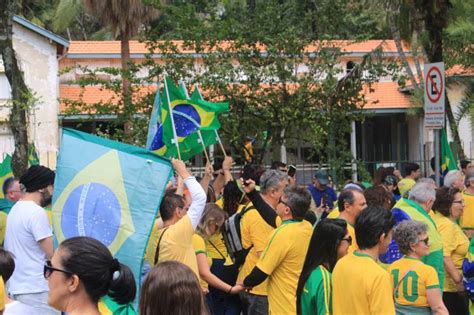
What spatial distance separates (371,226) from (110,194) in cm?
187

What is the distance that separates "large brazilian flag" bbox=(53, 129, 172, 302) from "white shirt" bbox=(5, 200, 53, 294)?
A: 751 mm

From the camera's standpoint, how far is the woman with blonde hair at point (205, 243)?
832 centimetres

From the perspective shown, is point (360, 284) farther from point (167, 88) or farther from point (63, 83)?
point (63, 83)

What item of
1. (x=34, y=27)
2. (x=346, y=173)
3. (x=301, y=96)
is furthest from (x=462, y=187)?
(x=34, y=27)

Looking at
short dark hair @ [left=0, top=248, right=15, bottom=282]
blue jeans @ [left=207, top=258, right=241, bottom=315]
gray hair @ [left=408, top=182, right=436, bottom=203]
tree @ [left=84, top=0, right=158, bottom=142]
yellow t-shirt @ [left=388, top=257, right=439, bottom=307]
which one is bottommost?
blue jeans @ [left=207, top=258, right=241, bottom=315]

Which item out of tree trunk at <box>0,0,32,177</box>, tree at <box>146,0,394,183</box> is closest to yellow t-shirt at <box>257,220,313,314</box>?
tree trunk at <box>0,0,32,177</box>

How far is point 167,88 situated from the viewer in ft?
32.1

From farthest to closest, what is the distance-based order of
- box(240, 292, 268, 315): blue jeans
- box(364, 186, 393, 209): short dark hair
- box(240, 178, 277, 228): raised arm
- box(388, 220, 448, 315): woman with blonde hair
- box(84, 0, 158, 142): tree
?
box(84, 0, 158, 142): tree < box(364, 186, 393, 209): short dark hair < box(240, 178, 277, 228): raised arm < box(240, 292, 268, 315): blue jeans < box(388, 220, 448, 315): woman with blonde hair

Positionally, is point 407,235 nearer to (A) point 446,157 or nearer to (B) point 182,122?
(B) point 182,122

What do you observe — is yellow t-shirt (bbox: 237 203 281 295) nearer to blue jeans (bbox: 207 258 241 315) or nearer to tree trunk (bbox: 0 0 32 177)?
blue jeans (bbox: 207 258 241 315)

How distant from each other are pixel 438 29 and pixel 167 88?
25.8 feet

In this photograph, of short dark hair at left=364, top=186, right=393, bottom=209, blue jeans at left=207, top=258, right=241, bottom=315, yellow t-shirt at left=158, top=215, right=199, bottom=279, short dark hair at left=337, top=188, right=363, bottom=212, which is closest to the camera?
yellow t-shirt at left=158, top=215, right=199, bottom=279

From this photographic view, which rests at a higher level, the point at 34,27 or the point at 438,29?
the point at 34,27

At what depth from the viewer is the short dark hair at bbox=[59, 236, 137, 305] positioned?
4141mm
